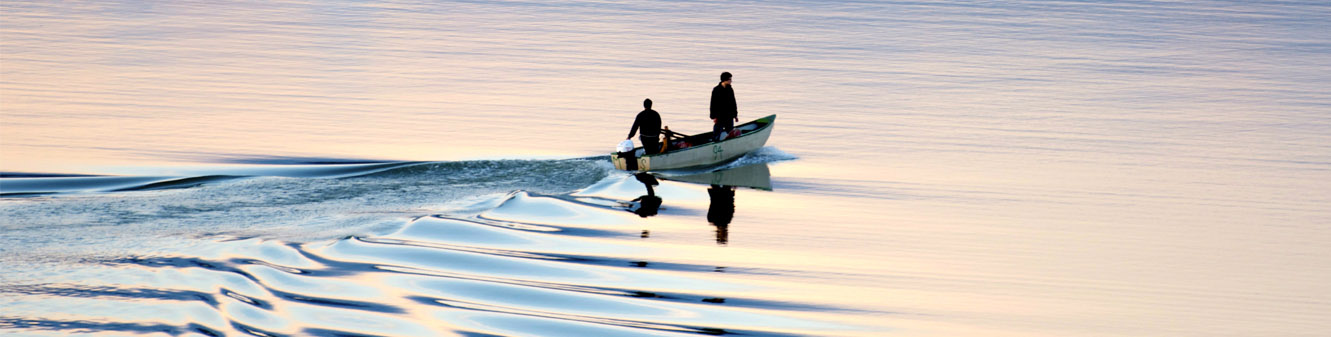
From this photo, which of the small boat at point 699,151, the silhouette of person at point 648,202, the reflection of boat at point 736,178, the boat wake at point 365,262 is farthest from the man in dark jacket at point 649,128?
the boat wake at point 365,262

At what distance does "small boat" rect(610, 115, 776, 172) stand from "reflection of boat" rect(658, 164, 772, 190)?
355 mm

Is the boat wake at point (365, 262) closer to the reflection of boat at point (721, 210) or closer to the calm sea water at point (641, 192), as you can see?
the calm sea water at point (641, 192)

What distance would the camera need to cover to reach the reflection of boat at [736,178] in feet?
83.3

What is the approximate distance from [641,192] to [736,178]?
2897mm

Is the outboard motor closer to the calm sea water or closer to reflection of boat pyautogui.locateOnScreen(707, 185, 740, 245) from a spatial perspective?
the calm sea water

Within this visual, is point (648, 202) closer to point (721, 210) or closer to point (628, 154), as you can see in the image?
point (721, 210)

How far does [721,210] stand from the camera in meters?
22.7

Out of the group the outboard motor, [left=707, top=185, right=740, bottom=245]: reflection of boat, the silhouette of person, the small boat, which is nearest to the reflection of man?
[left=707, top=185, right=740, bottom=245]: reflection of boat

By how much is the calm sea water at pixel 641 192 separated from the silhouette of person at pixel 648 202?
10cm

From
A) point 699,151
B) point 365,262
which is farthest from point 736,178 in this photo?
point 365,262

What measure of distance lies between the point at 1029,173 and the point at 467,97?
16418 millimetres

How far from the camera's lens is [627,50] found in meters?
48.9

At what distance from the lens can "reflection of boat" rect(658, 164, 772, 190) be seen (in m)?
25.4

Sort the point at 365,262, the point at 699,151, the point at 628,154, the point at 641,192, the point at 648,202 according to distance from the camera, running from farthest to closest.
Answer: the point at 699,151
the point at 628,154
the point at 641,192
the point at 648,202
the point at 365,262
